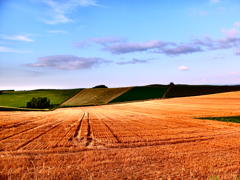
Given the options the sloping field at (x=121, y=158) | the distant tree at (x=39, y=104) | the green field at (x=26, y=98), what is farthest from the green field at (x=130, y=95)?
the sloping field at (x=121, y=158)

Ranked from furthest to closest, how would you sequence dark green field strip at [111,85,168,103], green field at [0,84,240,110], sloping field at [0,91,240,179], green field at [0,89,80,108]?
green field at [0,89,80,108]
dark green field strip at [111,85,168,103]
green field at [0,84,240,110]
sloping field at [0,91,240,179]

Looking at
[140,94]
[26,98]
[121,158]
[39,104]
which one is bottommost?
[121,158]

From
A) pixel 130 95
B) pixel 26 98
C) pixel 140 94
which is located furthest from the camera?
pixel 26 98

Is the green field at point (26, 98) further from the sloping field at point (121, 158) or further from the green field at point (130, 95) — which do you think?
the sloping field at point (121, 158)

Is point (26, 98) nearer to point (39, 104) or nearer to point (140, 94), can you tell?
point (39, 104)

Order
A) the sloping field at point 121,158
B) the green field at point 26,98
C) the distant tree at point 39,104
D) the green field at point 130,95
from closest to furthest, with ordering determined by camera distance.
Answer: the sloping field at point 121,158 < the distant tree at point 39,104 < the green field at point 130,95 < the green field at point 26,98

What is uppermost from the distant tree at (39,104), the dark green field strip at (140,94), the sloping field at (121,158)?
the dark green field strip at (140,94)

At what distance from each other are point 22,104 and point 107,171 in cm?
7442

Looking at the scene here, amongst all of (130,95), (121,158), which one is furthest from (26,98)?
(121,158)

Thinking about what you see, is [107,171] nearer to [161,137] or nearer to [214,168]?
[214,168]

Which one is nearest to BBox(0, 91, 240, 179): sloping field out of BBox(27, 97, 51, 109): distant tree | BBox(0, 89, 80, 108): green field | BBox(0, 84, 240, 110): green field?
BBox(27, 97, 51, 109): distant tree

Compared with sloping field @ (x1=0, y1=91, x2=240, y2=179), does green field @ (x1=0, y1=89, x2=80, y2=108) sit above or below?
above

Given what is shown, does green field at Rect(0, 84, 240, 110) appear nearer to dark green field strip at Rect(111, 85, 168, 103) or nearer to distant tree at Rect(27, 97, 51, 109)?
dark green field strip at Rect(111, 85, 168, 103)

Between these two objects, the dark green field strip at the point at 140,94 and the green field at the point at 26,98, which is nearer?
the dark green field strip at the point at 140,94
